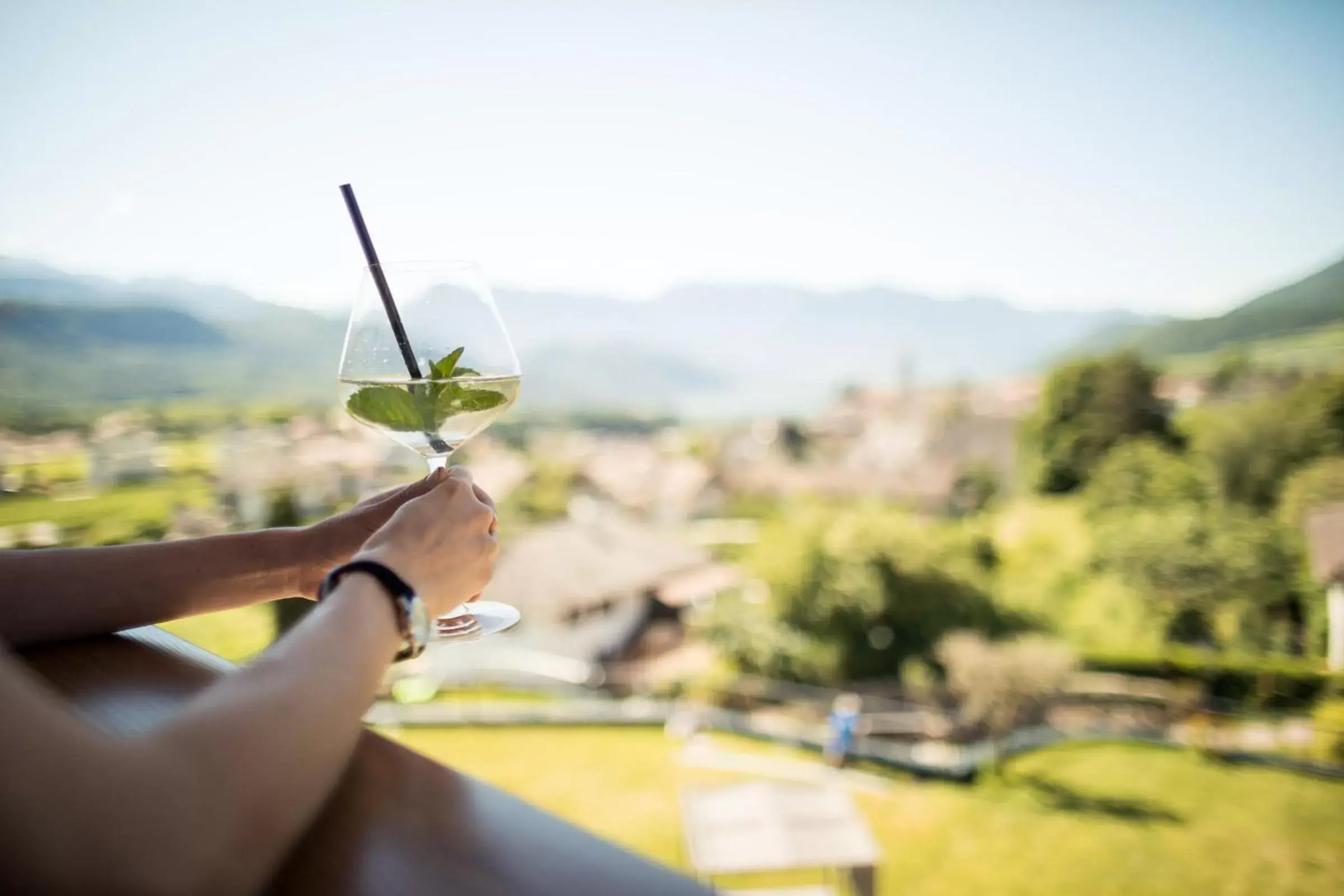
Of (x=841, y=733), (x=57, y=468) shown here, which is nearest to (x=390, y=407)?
(x=57, y=468)

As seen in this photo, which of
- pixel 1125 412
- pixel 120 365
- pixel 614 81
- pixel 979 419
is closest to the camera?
pixel 120 365

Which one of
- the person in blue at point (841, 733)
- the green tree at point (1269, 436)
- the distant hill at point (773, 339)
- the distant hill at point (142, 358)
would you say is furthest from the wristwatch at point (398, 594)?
the distant hill at point (773, 339)

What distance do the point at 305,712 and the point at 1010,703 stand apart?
12.5 meters

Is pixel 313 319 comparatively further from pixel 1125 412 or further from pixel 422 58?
pixel 1125 412

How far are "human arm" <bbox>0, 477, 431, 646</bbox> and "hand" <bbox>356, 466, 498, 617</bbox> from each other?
113 mm

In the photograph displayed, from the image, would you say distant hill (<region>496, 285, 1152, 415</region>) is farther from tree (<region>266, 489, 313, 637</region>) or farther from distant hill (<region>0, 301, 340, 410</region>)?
distant hill (<region>0, 301, 340, 410</region>)

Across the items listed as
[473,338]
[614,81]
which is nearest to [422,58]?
[614,81]

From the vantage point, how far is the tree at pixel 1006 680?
11203mm

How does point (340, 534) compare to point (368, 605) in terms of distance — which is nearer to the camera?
point (368, 605)

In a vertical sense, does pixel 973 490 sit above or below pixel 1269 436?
below

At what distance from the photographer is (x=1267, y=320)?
844 centimetres

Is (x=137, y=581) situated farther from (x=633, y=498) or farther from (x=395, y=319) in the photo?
(x=633, y=498)

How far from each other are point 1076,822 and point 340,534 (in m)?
12.4

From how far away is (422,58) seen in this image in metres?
8.01
